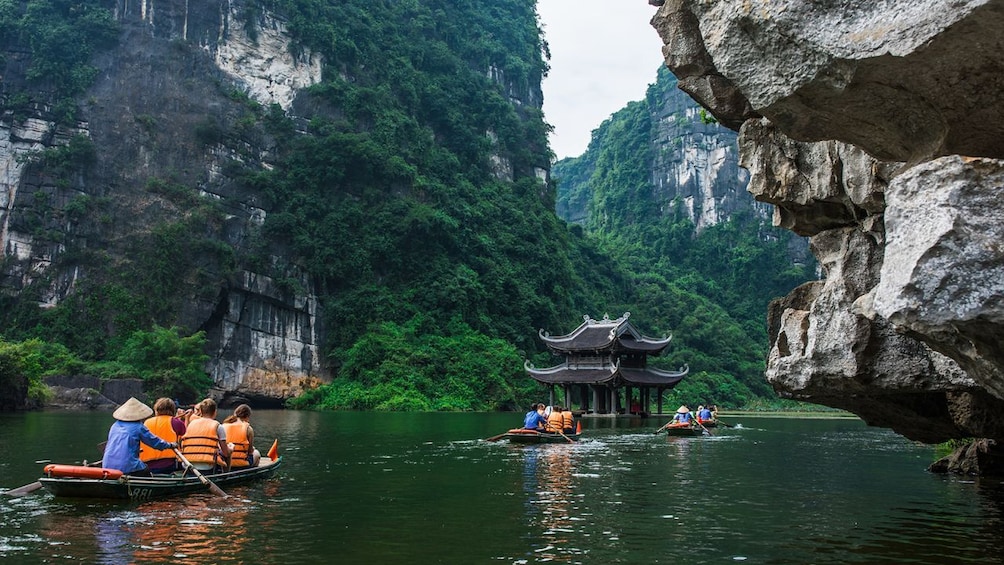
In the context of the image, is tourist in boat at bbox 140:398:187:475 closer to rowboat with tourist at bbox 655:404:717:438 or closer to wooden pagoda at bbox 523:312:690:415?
rowboat with tourist at bbox 655:404:717:438

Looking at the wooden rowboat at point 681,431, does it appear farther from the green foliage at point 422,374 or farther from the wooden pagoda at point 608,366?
the green foliage at point 422,374

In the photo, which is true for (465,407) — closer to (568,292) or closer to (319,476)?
(568,292)

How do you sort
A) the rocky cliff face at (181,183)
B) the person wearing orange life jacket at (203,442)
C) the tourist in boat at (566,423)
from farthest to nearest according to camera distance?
the rocky cliff face at (181,183) < the tourist in boat at (566,423) < the person wearing orange life jacket at (203,442)

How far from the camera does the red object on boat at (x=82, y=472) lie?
10344 millimetres

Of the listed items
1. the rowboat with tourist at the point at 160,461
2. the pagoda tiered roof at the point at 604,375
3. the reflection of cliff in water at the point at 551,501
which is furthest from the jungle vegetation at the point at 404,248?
the reflection of cliff in water at the point at 551,501

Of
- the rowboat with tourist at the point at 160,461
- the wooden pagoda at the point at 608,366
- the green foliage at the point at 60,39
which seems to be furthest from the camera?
the green foliage at the point at 60,39

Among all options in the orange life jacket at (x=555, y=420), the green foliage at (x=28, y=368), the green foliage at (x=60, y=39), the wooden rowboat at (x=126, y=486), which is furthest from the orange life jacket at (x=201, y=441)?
the green foliage at (x=60, y=39)

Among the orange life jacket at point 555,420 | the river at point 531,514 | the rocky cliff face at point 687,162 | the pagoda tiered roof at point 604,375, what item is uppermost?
the rocky cliff face at point 687,162

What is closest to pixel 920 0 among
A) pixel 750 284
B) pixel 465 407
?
pixel 465 407

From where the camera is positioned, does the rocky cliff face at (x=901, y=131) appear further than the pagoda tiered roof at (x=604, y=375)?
No

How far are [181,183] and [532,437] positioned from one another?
40.4m

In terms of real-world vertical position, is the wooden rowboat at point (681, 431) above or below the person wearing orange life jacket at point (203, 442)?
below

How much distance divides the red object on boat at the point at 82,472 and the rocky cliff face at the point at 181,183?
4071 centimetres

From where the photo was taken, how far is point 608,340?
4178cm
